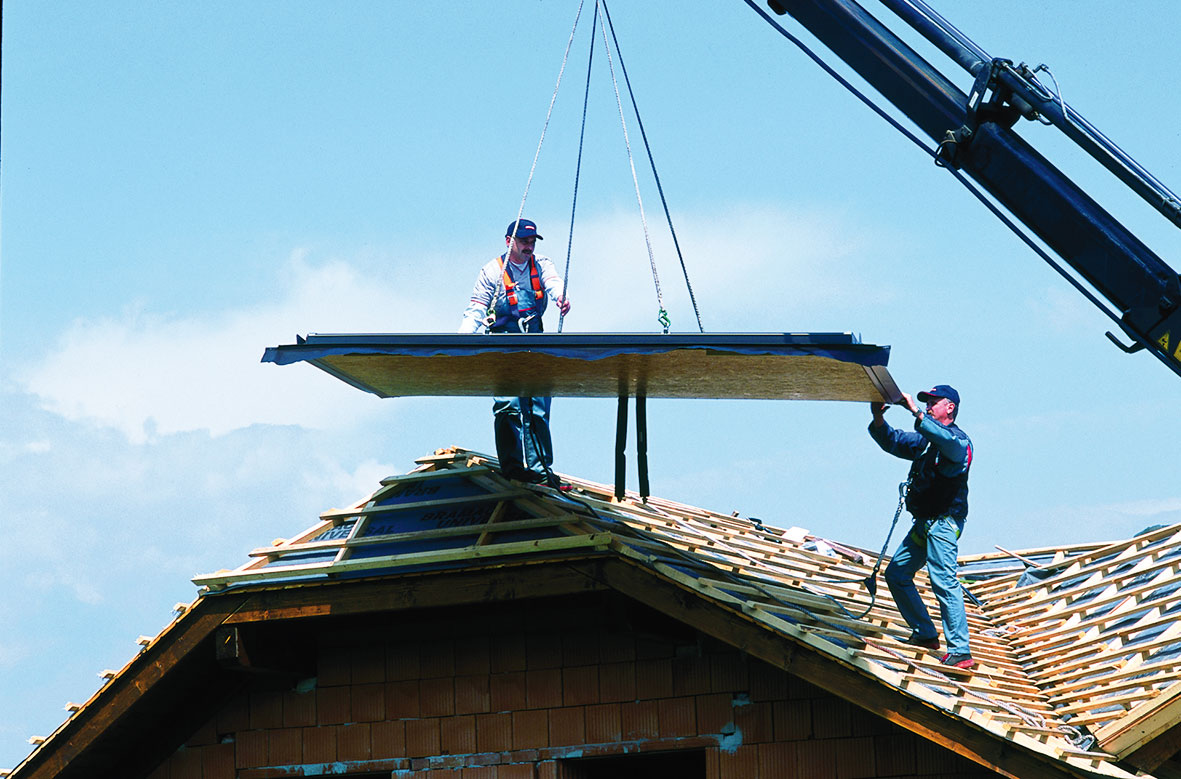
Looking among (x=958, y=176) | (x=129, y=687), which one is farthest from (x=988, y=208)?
(x=129, y=687)

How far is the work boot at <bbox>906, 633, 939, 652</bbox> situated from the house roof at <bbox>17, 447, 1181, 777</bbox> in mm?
177

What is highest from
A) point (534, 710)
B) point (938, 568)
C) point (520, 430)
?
point (520, 430)

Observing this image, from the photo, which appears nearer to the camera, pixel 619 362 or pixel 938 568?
pixel 619 362

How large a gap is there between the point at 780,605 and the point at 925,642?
1474 mm

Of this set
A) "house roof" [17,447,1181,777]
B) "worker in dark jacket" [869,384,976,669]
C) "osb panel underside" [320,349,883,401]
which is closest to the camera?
"house roof" [17,447,1181,777]

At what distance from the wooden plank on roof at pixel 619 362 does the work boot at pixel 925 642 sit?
210cm

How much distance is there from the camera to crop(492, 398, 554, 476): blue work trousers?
44.4 ft

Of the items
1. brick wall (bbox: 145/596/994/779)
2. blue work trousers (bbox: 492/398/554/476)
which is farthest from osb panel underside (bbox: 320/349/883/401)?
brick wall (bbox: 145/596/994/779)

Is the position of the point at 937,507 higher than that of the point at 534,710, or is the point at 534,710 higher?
the point at 937,507

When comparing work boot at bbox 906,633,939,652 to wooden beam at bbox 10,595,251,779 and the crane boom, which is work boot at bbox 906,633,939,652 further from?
wooden beam at bbox 10,595,251,779

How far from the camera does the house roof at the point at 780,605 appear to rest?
407 inches

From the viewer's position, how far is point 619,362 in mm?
10719

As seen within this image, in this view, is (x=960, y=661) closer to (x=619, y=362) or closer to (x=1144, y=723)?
(x=1144, y=723)

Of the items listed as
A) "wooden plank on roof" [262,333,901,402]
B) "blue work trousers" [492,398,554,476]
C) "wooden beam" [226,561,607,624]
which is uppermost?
"blue work trousers" [492,398,554,476]
